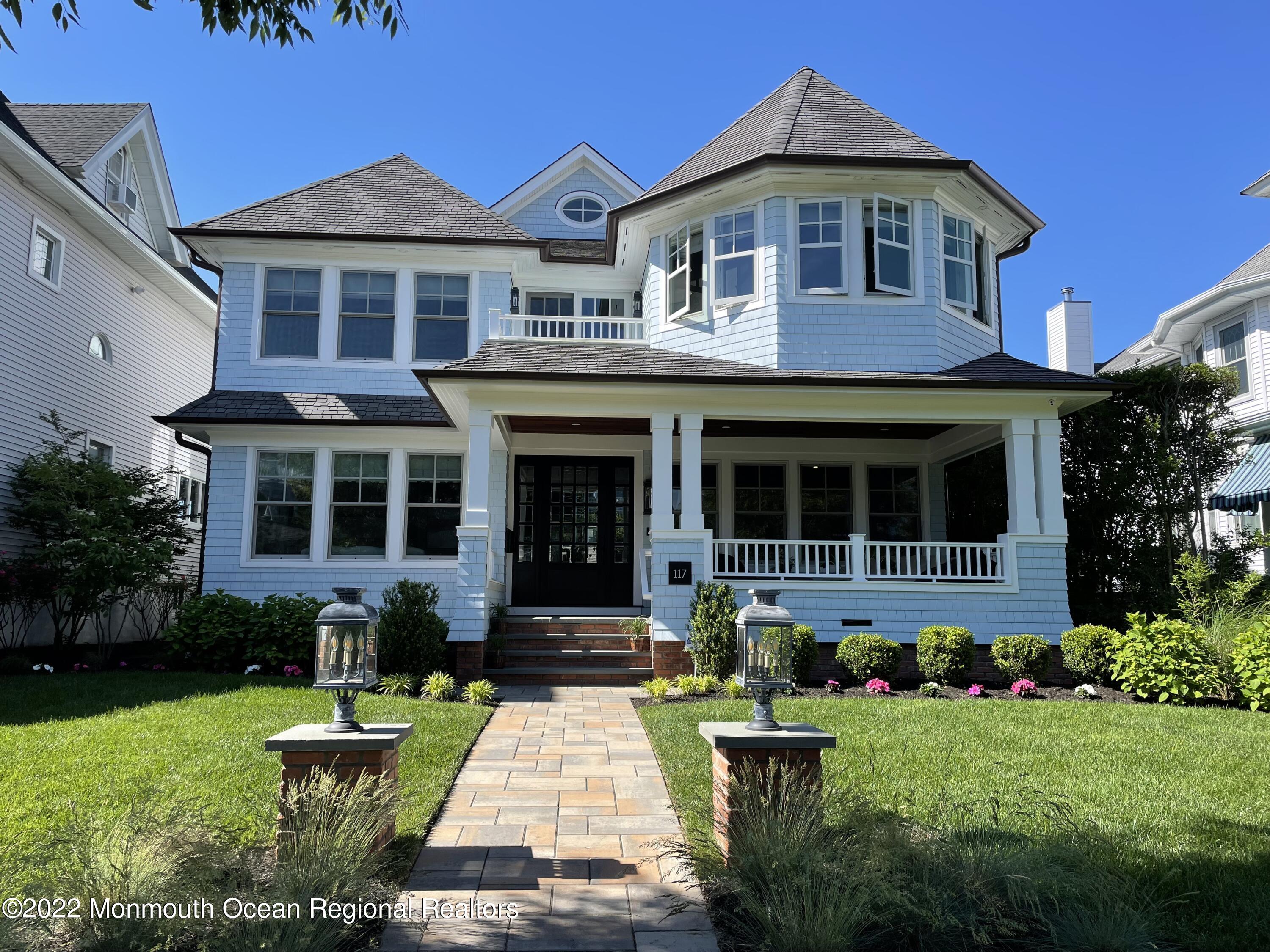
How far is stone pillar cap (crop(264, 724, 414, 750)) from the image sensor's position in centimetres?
426

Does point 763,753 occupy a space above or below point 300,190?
below

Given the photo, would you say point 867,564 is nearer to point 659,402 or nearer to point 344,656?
point 659,402

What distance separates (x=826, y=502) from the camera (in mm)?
14992

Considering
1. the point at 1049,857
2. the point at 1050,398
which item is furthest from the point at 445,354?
the point at 1049,857

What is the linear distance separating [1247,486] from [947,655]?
874cm

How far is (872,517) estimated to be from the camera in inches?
589

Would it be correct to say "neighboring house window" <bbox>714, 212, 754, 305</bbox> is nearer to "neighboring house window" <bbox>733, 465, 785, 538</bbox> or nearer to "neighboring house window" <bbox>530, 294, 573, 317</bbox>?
"neighboring house window" <bbox>733, 465, 785, 538</bbox>

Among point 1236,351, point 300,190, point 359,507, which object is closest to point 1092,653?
point 359,507

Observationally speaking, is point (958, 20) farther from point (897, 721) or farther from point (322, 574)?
point (322, 574)

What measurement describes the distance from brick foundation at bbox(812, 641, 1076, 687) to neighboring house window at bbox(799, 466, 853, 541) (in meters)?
3.62

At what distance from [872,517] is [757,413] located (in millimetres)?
4232

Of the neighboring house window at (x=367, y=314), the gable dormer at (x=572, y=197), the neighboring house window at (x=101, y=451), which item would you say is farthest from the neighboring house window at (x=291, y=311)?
the gable dormer at (x=572, y=197)

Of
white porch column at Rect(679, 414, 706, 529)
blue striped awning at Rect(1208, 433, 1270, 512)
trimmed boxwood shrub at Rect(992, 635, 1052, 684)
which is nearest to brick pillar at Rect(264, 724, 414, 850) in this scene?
white porch column at Rect(679, 414, 706, 529)

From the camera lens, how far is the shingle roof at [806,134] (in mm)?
12297
